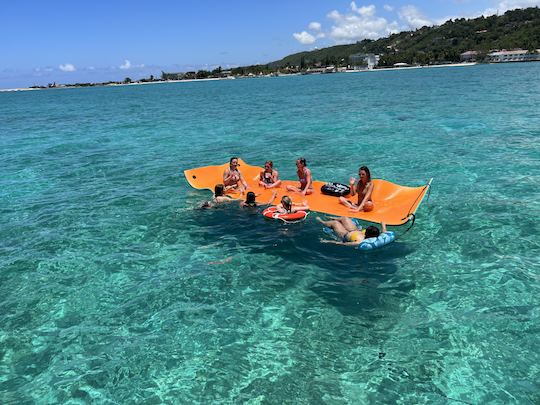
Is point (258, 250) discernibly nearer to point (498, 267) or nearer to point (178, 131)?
point (498, 267)

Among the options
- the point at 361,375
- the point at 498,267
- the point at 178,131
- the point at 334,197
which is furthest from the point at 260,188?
the point at 178,131

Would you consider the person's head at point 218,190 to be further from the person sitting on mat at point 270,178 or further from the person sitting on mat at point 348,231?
the person sitting on mat at point 348,231

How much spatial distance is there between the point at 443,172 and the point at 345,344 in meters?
10.6

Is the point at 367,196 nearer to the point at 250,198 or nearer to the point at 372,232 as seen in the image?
the point at 372,232

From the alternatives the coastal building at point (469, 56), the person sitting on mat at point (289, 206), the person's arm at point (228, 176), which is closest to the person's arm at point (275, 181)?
the person's arm at point (228, 176)

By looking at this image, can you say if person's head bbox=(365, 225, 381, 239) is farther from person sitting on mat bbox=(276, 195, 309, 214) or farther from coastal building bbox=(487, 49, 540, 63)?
coastal building bbox=(487, 49, 540, 63)

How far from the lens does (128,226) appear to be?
36.7ft

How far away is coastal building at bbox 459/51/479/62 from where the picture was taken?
517ft

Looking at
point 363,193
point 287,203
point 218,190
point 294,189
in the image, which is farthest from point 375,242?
point 218,190

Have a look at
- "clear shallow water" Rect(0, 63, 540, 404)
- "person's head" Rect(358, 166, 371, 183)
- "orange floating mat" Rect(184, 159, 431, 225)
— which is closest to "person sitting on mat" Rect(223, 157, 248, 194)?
"orange floating mat" Rect(184, 159, 431, 225)

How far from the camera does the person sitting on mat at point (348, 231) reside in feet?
28.6

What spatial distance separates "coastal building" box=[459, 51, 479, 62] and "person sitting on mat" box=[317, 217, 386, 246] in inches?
6853

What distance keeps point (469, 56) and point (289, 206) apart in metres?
177

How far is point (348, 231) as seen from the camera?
362 inches
